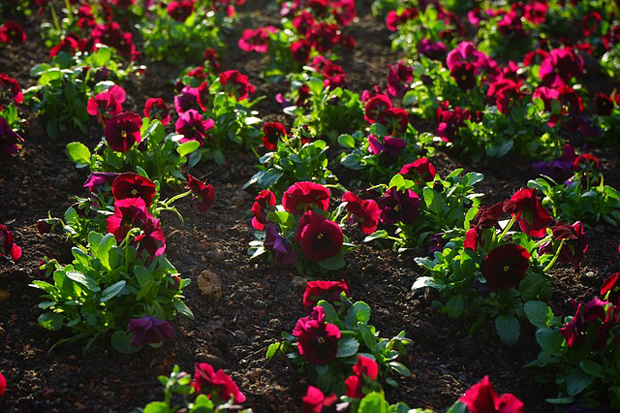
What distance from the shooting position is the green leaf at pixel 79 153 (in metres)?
3.56

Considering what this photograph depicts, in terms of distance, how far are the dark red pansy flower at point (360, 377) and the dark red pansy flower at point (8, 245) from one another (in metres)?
1.53

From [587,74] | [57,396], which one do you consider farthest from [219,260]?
[587,74]

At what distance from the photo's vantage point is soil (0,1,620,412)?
2.64 metres

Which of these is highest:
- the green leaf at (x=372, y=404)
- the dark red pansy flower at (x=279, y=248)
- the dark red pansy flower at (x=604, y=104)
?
the green leaf at (x=372, y=404)

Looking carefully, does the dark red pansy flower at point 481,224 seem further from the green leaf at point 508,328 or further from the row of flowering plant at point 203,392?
the row of flowering plant at point 203,392

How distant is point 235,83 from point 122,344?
6.79 feet

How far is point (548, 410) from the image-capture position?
2.68 metres

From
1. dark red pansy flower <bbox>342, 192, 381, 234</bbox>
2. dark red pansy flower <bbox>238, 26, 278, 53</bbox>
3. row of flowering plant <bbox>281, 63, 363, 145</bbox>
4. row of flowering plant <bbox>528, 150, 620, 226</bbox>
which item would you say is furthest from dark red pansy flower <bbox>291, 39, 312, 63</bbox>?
dark red pansy flower <bbox>342, 192, 381, 234</bbox>

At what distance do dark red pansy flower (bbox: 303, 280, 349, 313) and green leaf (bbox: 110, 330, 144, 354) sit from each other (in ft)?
2.11

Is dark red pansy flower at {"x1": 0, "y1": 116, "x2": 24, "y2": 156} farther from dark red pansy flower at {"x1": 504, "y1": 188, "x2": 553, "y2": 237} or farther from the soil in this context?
dark red pansy flower at {"x1": 504, "y1": 188, "x2": 553, "y2": 237}

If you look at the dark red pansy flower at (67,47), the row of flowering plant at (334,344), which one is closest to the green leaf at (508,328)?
the row of flowering plant at (334,344)

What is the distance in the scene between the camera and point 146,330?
2.56m

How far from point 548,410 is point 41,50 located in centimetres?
434

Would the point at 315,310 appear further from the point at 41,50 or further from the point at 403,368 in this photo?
the point at 41,50
